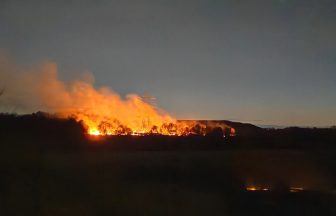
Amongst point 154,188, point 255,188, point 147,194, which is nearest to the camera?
point 147,194

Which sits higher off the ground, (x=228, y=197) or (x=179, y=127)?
(x=179, y=127)

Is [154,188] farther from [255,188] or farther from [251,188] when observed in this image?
[255,188]

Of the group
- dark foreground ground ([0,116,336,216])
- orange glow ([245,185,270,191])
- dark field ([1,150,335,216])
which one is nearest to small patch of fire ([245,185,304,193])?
orange glow ([245,185,270,191])

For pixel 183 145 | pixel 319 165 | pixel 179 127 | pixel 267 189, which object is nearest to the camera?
pixel 267 189

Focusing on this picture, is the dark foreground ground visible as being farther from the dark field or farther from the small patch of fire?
the small patch of fire

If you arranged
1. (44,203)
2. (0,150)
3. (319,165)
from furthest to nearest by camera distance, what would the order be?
(319,165), (0,150), (44,203)

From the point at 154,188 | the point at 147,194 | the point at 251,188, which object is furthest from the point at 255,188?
the point at 147,194

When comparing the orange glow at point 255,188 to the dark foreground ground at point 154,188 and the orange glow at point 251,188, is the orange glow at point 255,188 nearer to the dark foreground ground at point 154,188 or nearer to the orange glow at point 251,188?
the orange glow at point 251,188

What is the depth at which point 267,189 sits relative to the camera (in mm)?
23594

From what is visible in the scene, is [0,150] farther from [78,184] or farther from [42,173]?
[78,184]

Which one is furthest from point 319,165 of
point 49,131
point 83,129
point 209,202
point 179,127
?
point 179,127

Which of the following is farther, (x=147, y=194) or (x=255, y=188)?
(x=255, y=188)

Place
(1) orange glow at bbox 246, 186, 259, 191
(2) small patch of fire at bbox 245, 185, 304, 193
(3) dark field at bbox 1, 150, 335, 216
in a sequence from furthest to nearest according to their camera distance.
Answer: (1) orange glow at bbox 246, 186, 259, 191 < (2) small patch of fire at bbox 245, 185, 304, 193 < (3) dark field at bbox 1, 150, 335, 216

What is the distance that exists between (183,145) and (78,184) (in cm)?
4052
